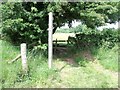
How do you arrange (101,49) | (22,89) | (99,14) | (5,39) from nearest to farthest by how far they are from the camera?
(22,89)
(99,14)
(5,39)
(101,49)

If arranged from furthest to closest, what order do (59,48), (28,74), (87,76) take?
(59,48), (87,76), (28,74)

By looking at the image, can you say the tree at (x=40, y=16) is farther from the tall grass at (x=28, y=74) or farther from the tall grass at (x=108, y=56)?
the tall grass at (x=108, y=56)

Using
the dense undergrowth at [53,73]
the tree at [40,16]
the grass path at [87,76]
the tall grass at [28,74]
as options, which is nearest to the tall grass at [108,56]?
the dense undergrowth at [53,73]

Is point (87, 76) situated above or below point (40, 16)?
below

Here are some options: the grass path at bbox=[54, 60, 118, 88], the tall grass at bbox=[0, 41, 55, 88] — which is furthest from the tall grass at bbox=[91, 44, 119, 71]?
the tall grass at bbox=[0, 41, 55, 88]

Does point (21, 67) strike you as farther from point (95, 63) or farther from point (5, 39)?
point (95, 63)

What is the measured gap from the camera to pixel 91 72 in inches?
240

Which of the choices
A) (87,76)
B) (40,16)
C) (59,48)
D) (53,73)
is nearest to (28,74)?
(53,73)

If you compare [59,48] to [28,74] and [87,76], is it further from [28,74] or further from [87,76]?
[28,74]

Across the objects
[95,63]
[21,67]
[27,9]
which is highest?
[27,9]

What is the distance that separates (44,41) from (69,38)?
4.69 ft

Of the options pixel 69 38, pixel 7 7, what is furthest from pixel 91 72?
pixel 7 7

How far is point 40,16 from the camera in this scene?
→ 20.3ft

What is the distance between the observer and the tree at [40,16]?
5902mm
